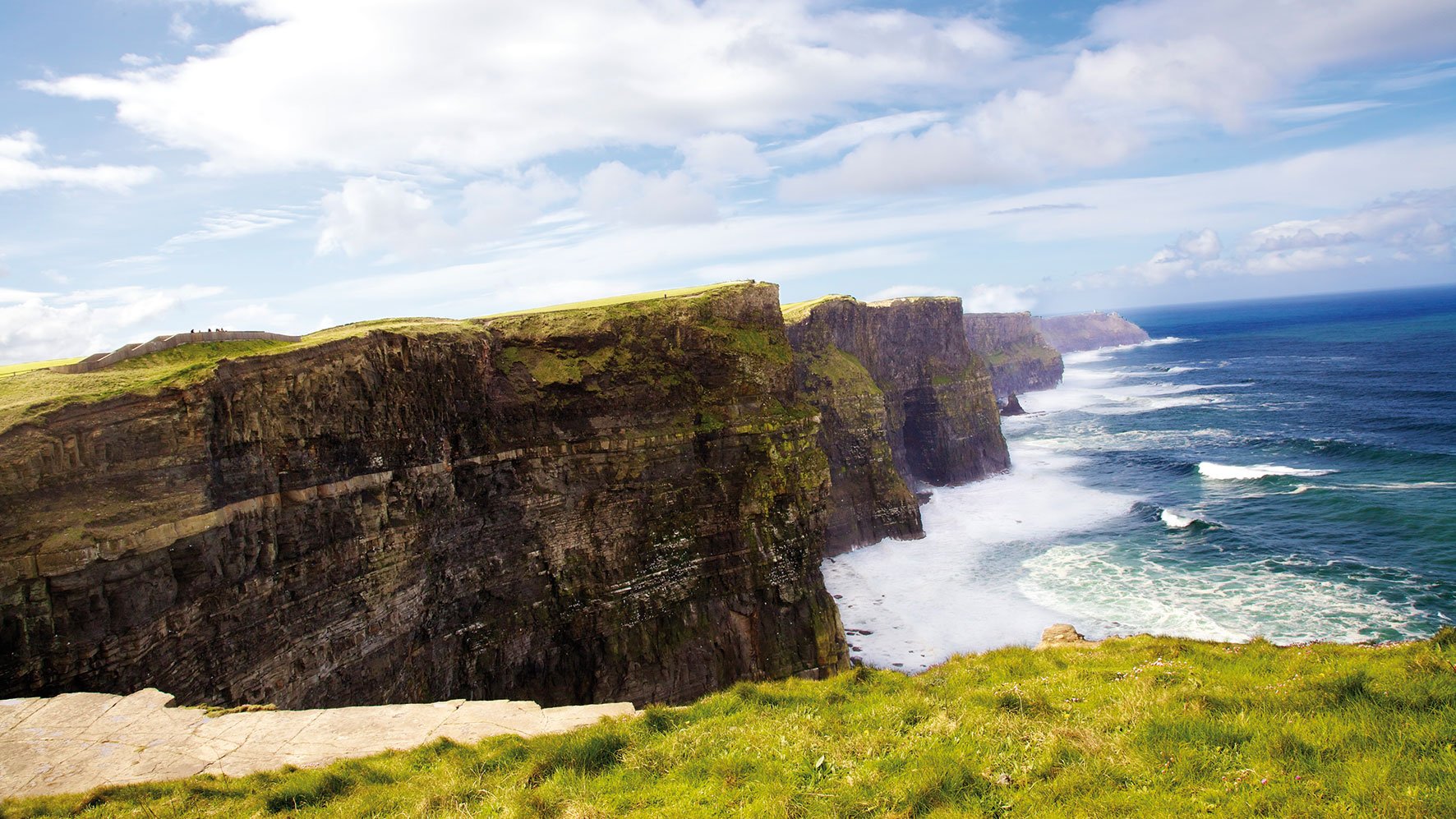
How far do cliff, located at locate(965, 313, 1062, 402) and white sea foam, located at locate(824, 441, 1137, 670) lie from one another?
54.6 m

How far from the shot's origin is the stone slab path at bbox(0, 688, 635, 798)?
10.4 meters

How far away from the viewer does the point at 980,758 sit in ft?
29.7

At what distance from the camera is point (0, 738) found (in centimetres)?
1122

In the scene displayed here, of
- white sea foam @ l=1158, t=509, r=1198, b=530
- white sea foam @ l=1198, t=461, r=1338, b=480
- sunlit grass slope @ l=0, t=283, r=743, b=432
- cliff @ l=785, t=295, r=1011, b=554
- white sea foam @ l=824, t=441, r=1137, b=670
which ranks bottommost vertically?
white sea foam @ l=824, t=441, r=1137, b=670

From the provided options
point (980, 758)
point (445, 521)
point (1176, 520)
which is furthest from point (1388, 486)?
point (445, 521)

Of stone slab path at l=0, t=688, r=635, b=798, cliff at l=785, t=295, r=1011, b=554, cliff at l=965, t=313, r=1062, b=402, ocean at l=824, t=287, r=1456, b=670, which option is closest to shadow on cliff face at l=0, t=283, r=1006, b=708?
stone slab path at l=0, t=688, r=635, b=798

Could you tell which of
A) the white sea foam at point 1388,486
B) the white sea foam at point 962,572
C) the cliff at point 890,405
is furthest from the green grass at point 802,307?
the white sea foam at point 1388,486

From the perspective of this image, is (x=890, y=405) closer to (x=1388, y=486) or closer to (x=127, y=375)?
(x=1388, y=486)

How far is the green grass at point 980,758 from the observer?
7.71 metres

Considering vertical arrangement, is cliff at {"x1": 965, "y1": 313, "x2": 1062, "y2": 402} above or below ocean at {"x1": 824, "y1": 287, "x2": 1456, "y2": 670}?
above

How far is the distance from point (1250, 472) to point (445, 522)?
5981 cm

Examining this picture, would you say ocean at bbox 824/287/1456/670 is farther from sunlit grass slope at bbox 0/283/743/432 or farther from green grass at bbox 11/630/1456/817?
sunlit grass slope at bbox 0/283/743/432

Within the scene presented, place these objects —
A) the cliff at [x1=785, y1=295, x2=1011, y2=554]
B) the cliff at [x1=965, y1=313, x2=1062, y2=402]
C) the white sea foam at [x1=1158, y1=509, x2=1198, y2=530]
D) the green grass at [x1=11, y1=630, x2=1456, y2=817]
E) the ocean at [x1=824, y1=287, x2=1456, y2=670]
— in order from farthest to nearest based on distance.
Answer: the cliff at [x1=965, y1=313, x2=1062, y2=402]
the cliff at [x1=785, y1=295, x2=1011, y2=554]
the white sea foam at [x1=1158, y1=509, x2=1198, y2=530]
the ocean at [x1=824, y1=287, x2=1456, y2=670]
the green grass at [x1=11, y1=630, x2=1456, y2=817]

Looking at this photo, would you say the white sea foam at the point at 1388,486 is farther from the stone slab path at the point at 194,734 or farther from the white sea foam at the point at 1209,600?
the stone slab path at the point at 194,734
